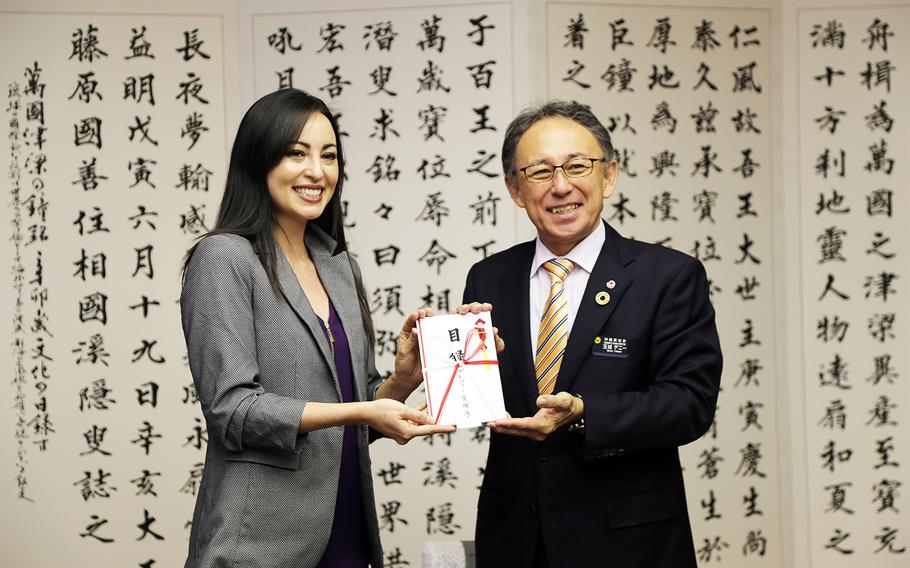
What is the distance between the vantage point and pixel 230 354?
1.91 m

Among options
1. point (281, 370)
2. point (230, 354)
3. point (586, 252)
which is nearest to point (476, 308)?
point (586, 252)

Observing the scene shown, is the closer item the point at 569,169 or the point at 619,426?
the point at 619,426

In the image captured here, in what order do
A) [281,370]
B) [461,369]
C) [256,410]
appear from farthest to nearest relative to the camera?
[461,369]
[281,370]
[256,410]

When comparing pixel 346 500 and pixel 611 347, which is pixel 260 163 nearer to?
pixel 346 500

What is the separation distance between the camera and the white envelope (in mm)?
2090

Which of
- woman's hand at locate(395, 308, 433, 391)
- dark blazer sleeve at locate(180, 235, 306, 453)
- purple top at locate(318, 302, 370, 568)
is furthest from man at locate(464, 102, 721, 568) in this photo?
dark blazer sleeve at locate(180, 235, 306, 453)

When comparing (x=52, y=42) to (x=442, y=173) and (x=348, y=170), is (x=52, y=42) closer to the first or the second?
(x=348, y=170)

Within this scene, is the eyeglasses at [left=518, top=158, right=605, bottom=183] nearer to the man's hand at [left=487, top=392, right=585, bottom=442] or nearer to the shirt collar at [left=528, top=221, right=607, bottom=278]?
the shirt collar at [left=528, top=221, right=607, bottom=278]

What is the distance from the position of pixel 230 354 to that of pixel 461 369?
1.75 ft

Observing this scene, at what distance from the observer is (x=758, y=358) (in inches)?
156

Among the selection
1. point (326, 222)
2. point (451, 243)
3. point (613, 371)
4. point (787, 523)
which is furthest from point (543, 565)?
point (787, 523)

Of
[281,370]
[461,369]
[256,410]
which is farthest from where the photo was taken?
[461,369]

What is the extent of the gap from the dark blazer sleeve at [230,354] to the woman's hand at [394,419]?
154mm

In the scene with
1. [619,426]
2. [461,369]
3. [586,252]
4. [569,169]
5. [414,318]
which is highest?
[569,169]
